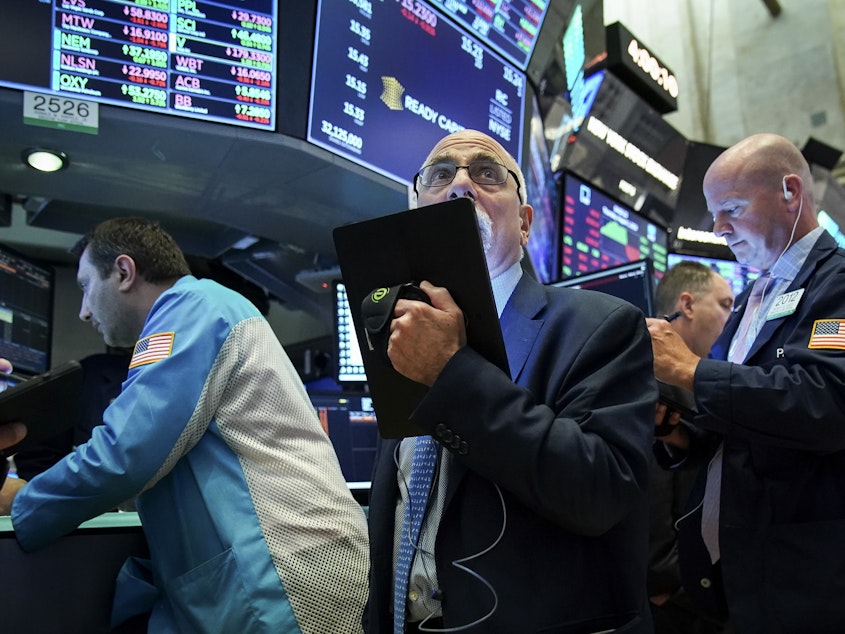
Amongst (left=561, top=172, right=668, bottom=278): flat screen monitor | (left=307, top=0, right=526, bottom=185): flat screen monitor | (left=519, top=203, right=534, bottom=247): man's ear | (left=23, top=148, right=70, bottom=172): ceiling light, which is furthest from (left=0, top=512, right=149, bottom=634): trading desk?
(left=561, top=172, right=668, bottom=278): flat screen monitor

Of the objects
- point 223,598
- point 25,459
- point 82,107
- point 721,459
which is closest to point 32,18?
point 82,107

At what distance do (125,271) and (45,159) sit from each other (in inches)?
42.7

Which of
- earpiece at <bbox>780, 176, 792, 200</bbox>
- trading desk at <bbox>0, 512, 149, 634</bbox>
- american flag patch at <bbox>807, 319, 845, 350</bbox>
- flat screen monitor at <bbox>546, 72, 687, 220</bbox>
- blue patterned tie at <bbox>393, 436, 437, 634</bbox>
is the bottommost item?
trading desk at <bbox>0, 512, 149, 634</bbox>

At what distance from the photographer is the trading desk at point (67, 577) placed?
65.3 inches

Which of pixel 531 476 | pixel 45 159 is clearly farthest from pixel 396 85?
pixel 531 476

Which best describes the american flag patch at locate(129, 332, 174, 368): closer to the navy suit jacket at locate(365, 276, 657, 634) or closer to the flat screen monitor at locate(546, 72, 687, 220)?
the navy suit jacket at locate(365, 276, 657, 634)

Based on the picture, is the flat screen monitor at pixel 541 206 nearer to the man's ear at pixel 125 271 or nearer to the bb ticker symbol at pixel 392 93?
the bb ticker symbol at pixel 392 93

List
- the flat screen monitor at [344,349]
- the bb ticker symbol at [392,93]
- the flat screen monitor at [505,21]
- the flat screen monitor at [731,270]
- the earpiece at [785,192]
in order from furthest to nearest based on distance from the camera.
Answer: the flat screen monitor at [731,270] < the flat screen monitor at [505,21] < the flat screen monitor at [344,349] < the bb ticker symbol at [392,93] < the earpiece at [785,192]

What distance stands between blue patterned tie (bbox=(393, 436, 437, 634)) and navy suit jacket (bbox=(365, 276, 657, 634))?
0.07 metres

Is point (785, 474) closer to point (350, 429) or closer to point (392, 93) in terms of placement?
point (350, 429)

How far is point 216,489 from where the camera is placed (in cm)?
176

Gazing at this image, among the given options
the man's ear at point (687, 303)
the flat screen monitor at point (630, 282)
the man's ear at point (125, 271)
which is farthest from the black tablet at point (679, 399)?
the man's ear at point (125, 271)

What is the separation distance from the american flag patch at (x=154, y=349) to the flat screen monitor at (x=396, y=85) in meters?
1.56

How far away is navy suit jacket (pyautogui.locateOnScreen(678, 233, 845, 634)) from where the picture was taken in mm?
1676
